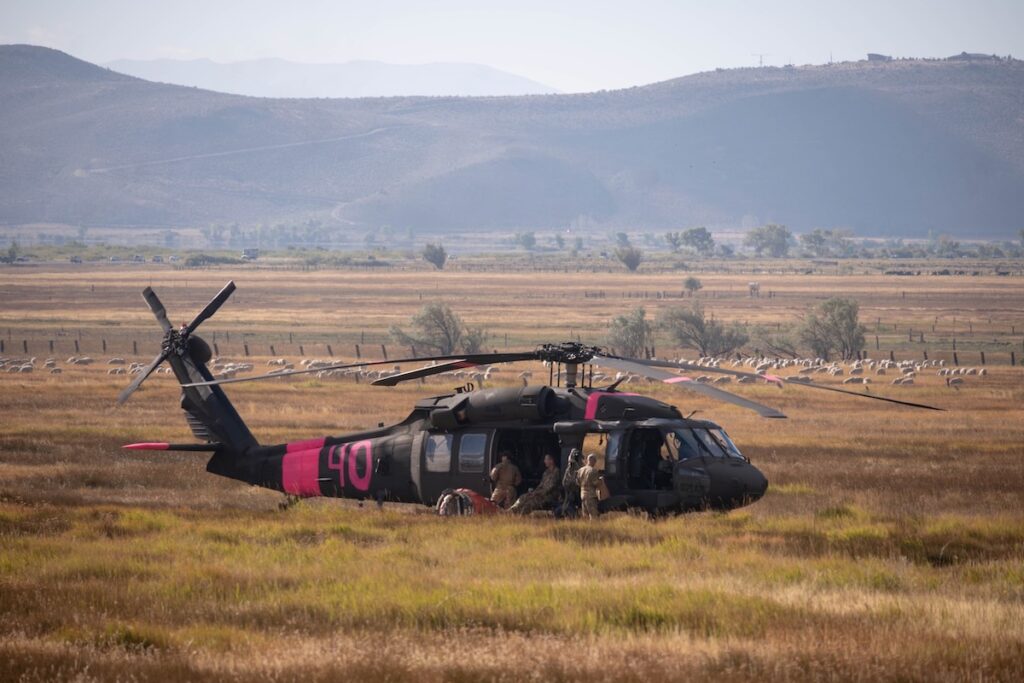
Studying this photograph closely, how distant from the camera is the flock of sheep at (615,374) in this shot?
62.2 meters

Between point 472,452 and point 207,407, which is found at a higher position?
point 207,407

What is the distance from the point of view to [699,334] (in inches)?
3408

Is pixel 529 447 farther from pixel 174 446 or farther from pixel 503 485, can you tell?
pixel 174 446

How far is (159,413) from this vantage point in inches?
1821

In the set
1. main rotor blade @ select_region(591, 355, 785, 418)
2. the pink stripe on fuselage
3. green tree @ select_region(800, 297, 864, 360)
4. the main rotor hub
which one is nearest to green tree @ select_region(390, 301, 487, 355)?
green tree @ select_region(800, 297, 864, 360)

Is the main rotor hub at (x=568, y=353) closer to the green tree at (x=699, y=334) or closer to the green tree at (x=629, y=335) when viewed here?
the green tree at (x=629, y=335)

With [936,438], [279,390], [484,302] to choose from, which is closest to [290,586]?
[936,438]

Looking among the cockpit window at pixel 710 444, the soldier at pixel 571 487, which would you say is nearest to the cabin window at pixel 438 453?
the soldier at pixel 571 487

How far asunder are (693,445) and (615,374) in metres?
41.5

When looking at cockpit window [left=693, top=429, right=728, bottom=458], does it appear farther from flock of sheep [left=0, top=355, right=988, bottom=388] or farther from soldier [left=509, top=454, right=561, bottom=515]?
flock of sheep [left=0, top=355, right=988, bottom=388]

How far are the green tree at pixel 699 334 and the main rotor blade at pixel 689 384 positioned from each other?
217ft

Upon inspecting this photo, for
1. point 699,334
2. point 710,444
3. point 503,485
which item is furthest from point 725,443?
point 699,334

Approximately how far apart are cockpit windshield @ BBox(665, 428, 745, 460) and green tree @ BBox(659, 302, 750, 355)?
64.4m

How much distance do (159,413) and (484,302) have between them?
93.1 m
